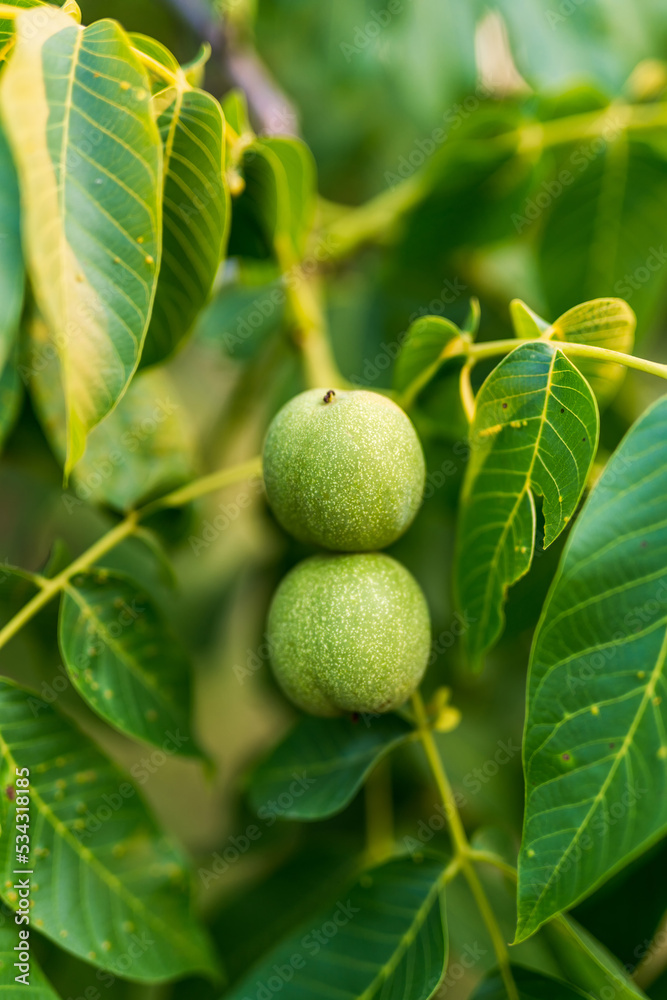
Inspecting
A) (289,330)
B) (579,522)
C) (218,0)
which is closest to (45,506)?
(289,330)

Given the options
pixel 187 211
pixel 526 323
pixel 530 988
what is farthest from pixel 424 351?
pixel 530 988

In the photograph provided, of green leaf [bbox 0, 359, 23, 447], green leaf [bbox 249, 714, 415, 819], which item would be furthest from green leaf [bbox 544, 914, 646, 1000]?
green leaf [bbox 0, 359, 23, 447]

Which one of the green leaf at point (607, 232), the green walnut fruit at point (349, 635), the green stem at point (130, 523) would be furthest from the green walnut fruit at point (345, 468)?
the green leaf at point (607, 232)

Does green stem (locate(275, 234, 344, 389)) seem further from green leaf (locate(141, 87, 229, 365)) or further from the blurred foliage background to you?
green leaf (locate(141, 87, 229, 365))

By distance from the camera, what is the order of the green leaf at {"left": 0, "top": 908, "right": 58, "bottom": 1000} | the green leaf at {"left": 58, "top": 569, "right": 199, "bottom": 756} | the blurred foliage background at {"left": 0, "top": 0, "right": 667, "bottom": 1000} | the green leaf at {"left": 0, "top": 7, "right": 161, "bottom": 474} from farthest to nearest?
the blurred foliage background at {"left": 0, "top": 0, "right": 667, "bottom": 1000}
the green leaf at {"left": 58, "top": 569, "right": 199, "bottom": 756}
the green leaf at {"left": 0, "top": 908, "right": 58, "bottom": 1000}
the green leaf at {"left": 0, "top": 7, "right": 161, "bottom": 474}

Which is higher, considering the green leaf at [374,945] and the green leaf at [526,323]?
the green leaf at [526,323]

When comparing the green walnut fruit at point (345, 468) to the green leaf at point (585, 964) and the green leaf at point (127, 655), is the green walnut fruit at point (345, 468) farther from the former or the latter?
the green leaf at point (585, 964)

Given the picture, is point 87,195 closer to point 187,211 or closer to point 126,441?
point 187,211
